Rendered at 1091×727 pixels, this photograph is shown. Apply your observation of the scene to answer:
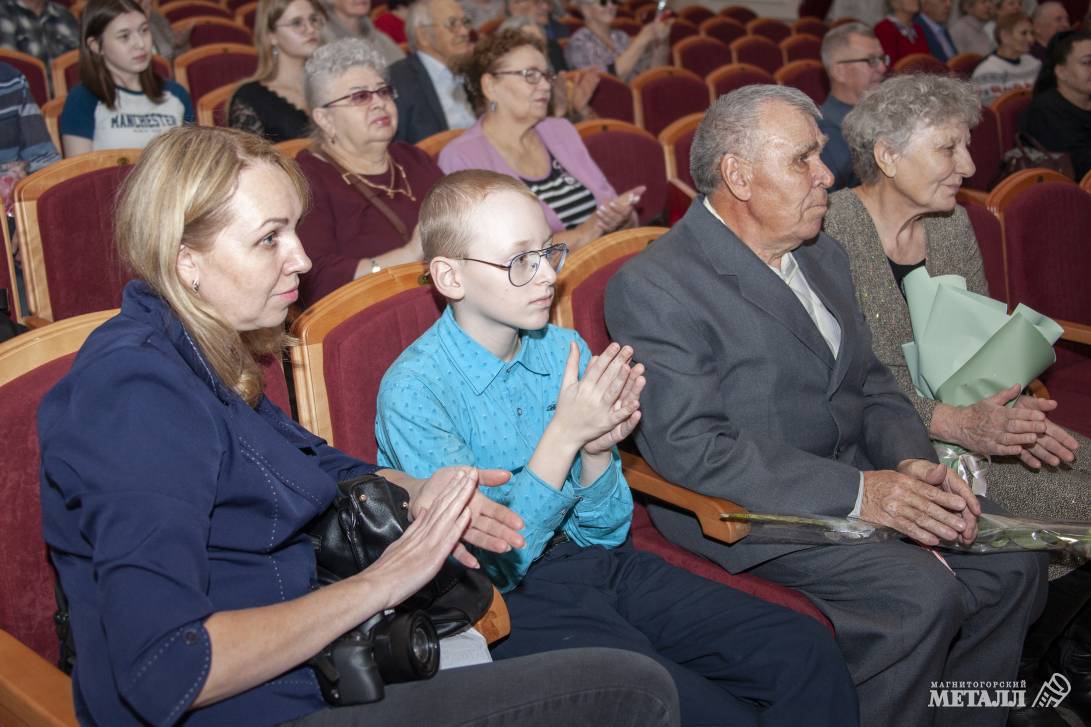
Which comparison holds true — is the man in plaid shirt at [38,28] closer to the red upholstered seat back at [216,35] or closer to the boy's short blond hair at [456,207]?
the red upholstered seat back at [216,35]

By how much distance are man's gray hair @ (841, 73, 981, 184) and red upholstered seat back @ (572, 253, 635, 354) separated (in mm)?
778

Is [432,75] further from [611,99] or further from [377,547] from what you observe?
[377,547]

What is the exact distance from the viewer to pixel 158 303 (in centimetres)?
128

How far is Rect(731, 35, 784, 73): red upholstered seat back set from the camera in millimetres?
6582

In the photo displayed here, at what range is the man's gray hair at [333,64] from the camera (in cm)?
287

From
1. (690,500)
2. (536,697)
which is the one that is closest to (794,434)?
(690,500)

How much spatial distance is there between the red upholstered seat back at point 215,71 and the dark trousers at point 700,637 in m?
3.50

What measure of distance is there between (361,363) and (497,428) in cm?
30

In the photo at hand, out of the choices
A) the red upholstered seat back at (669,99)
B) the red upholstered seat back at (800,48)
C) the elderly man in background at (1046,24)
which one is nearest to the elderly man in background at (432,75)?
the red upholstered seat back at (669,99)

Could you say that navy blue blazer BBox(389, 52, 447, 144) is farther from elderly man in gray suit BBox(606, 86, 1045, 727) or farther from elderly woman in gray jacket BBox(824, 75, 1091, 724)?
elderly man in gray suit BBox(606, 86, 1045, 727)

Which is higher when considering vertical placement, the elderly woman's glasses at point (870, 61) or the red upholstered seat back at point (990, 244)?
the elderly woman's glasses at point (870, 61)

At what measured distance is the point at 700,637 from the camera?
1.66 m

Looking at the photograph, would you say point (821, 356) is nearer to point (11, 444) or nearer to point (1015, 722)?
point (1015, 722)

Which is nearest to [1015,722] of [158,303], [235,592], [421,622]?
[421,622]
